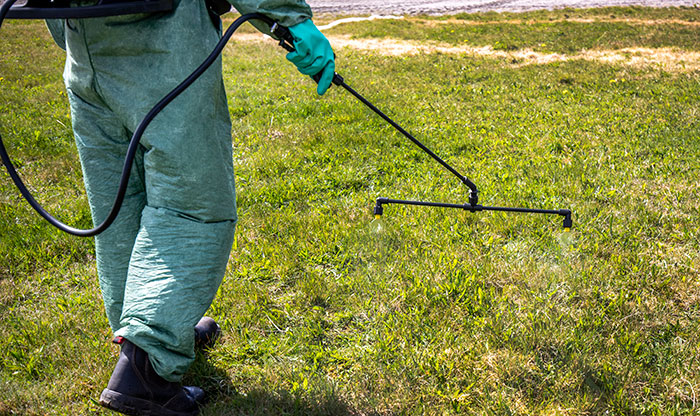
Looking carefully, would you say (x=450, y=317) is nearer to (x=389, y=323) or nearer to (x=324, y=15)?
(x=389, y=323)

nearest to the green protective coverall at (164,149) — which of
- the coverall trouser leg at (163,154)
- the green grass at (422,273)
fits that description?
the coverall trouser leg at (163,154)

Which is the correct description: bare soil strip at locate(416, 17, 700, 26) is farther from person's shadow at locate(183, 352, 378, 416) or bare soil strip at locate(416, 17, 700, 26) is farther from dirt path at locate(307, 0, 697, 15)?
person's shadow at locate(183, 352, 378, 416)

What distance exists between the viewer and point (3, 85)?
7598 mm

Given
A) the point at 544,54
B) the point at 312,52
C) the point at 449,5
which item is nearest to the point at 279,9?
the point at 312,52

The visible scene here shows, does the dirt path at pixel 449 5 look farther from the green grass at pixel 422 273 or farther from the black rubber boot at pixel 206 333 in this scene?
the black rubber boot at pixel 206 333

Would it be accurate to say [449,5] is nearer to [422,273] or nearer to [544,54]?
[544,54]

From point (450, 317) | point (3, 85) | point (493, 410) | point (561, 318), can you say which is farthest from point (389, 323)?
point (3, 85)

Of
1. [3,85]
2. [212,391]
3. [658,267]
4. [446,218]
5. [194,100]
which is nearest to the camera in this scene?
[194,100]

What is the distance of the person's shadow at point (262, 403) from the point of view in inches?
85.2

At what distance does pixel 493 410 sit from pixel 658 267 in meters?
1.44

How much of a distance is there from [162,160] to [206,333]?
3.24 ft

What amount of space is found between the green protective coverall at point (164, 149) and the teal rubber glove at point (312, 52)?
54 millimetres

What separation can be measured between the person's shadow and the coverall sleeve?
57.1 inches

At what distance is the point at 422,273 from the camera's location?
296 cm
